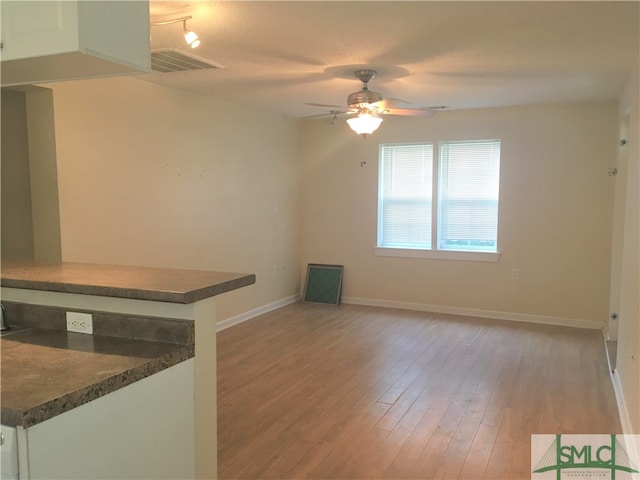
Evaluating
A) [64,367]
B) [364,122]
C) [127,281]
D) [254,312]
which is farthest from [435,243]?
[64,367]

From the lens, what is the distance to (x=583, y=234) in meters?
5.34

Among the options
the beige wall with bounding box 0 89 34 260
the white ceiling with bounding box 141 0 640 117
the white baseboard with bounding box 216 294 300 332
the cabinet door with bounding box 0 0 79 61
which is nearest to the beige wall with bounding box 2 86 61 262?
the beige wall with bounding box 0 89 34 260

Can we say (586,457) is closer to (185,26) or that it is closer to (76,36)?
(76,36)

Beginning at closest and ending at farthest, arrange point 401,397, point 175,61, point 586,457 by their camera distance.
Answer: point 586,457, point 175,61, point 401,397

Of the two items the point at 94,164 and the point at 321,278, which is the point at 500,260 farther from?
the point at 94,164

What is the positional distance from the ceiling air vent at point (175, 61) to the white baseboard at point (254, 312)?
2.64 metres

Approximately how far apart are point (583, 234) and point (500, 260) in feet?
2.87

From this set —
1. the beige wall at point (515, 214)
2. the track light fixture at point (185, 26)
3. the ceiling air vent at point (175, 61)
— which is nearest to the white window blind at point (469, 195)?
the beige wall at point (515, 214)

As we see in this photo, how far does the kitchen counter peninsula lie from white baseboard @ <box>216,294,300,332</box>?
3.25 metres

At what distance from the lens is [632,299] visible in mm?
2973

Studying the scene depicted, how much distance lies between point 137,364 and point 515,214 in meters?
4.92

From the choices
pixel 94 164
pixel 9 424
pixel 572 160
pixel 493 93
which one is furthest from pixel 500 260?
pixel 9 424

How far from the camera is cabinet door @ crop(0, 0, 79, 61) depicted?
143 cm

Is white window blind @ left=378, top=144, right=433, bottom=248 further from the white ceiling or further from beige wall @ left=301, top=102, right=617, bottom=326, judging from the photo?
the white ceiling
